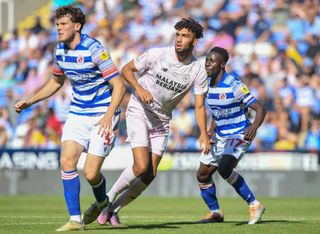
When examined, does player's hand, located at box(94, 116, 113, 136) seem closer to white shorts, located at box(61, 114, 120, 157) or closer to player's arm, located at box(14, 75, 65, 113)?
white shorts, located at box(61, 114, 120, 157)

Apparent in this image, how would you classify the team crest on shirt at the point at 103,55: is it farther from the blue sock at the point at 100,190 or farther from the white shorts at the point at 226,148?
the white shorts at the point at 226,148

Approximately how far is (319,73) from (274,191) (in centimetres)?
331

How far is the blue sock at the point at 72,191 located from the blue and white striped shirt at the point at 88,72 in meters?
0.76

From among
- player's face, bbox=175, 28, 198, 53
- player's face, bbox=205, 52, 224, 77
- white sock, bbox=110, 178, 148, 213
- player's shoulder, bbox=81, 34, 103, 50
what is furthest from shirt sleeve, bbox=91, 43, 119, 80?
player's face, bbox=205, 52, 224, 77

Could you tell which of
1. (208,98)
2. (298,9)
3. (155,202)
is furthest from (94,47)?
(298,9)

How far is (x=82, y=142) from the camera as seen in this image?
10.7 metres

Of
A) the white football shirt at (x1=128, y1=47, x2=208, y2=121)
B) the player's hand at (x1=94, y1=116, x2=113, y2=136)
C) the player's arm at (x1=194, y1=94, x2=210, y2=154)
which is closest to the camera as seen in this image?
the player's hand at (x1=94, y1=116, x2=113, y2=136)

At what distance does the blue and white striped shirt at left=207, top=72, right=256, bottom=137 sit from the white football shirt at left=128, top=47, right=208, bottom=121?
3.44 feet

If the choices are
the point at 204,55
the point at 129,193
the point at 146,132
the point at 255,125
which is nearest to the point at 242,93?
the point at 255,125

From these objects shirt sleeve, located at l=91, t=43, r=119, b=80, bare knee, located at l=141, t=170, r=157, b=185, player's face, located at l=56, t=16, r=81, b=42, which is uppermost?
player's face, located at l=56, t=16, r=81, b=42

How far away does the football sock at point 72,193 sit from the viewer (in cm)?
1054

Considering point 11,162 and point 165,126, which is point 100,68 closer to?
point 165,126

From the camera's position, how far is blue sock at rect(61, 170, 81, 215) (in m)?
10.5

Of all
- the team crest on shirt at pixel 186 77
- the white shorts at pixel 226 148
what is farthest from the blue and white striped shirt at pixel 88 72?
the white shorts at pixel 226 148
